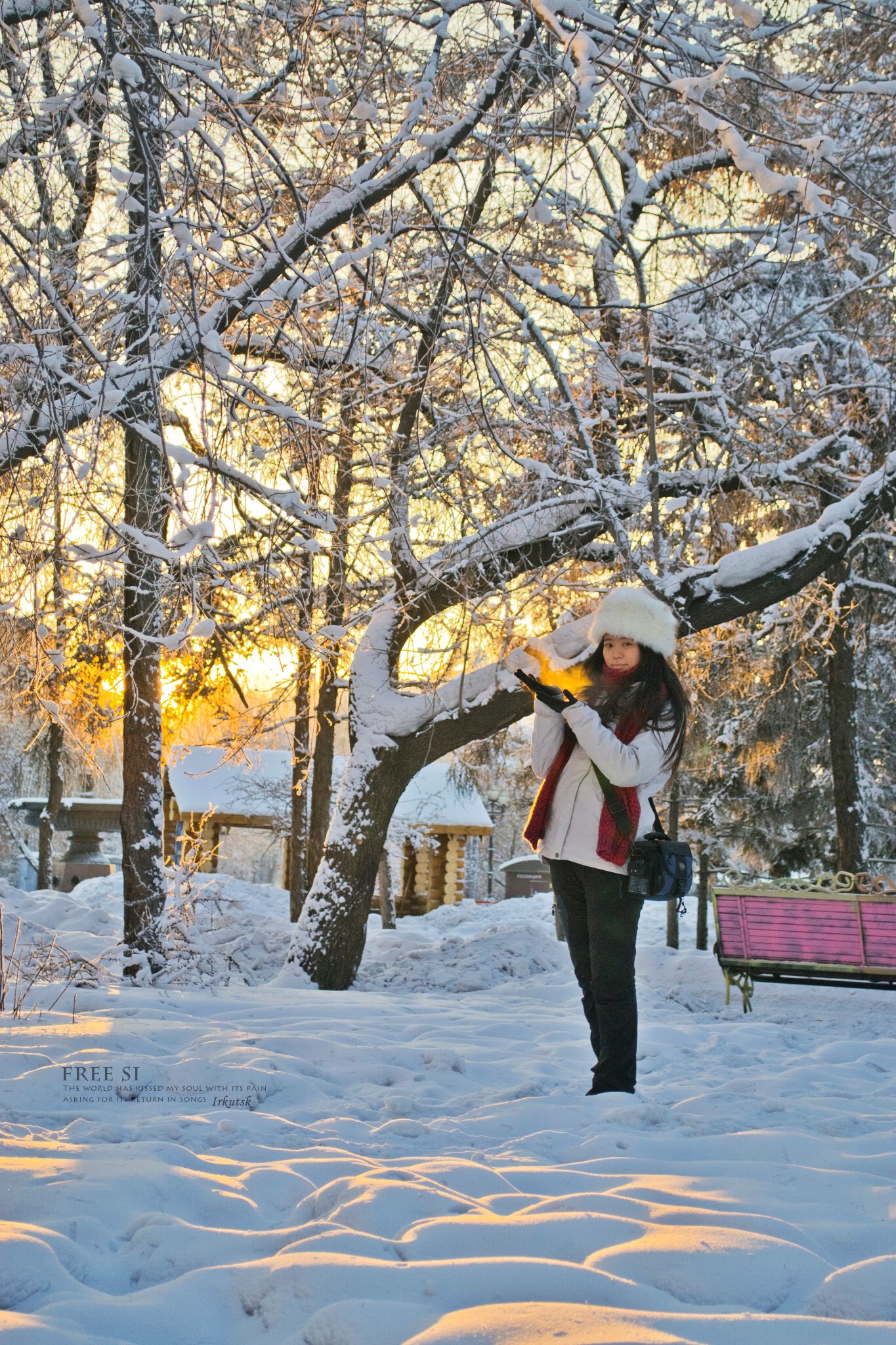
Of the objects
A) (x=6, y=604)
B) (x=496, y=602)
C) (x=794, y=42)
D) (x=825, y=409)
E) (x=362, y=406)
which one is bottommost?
(x=6, y=604)

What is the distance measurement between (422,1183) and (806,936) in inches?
205

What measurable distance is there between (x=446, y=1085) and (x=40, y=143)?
3.97 meters

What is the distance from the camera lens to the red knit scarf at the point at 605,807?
340cm

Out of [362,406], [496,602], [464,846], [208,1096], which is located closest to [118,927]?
[496,602]

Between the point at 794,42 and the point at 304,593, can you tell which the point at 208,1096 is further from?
the point at 794,42

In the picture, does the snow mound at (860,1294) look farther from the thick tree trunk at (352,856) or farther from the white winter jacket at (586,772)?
the thick tree trunk at (352,856)

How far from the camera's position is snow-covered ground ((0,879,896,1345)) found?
1.62 metres

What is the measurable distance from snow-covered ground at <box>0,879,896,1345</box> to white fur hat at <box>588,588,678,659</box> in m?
1.57

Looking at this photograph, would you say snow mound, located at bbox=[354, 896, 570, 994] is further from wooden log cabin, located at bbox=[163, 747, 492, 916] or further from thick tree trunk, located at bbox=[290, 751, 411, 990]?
wooden log cabin, located at bbox=[163, 747, 492, 916]

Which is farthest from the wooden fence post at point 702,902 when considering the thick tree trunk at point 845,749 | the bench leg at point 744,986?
the bench leg at point 744,986

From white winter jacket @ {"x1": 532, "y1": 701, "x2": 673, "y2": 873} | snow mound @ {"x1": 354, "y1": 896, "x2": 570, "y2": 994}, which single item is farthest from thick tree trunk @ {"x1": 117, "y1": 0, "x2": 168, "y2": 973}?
white winter jacket @ {"x1": 532, "y1": 701, "x2": 673, "y2": 873}

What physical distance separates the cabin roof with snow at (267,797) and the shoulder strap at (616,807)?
45.2 feet

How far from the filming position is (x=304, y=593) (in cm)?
428

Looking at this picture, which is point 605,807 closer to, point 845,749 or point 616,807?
point 616,807
